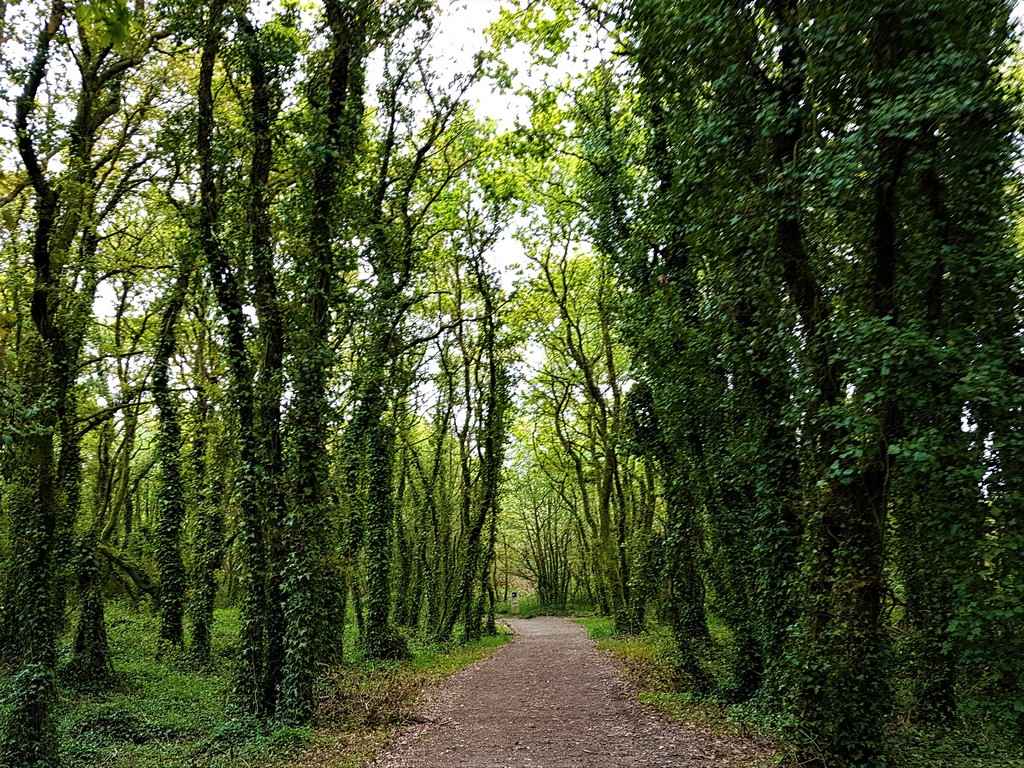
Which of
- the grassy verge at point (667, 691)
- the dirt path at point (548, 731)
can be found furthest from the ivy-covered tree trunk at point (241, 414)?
the grassy verge at point (667, 691)

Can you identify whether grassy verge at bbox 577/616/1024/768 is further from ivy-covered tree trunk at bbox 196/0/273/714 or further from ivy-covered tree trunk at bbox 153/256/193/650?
ivy-covered tree trunk at bbox 153/256/193/650

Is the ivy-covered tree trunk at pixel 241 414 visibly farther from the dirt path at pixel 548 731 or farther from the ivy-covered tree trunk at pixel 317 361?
the dirt path at pixel 548 731

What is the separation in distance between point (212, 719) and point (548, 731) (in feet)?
18.2

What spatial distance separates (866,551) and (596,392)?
16.3 m

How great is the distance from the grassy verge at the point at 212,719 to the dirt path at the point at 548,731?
0.62 metres

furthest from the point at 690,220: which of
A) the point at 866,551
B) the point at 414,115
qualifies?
the point at 414,115

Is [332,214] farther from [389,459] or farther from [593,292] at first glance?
[593,292]

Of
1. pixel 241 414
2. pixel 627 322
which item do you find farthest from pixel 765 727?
pixel 241 414

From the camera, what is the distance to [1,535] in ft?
41.5

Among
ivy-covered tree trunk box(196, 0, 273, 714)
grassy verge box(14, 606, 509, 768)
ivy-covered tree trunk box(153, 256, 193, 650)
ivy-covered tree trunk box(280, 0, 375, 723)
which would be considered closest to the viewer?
grassy verge box(14, 606, 509, 768)

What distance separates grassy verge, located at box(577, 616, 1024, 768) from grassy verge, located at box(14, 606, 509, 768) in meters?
4.59

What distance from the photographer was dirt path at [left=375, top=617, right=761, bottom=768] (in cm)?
744

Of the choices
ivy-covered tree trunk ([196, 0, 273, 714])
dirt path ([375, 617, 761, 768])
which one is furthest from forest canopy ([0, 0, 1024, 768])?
dirt path ([375, 617, 761, 768])

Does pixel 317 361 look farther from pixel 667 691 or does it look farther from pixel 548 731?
pixel 667 691
